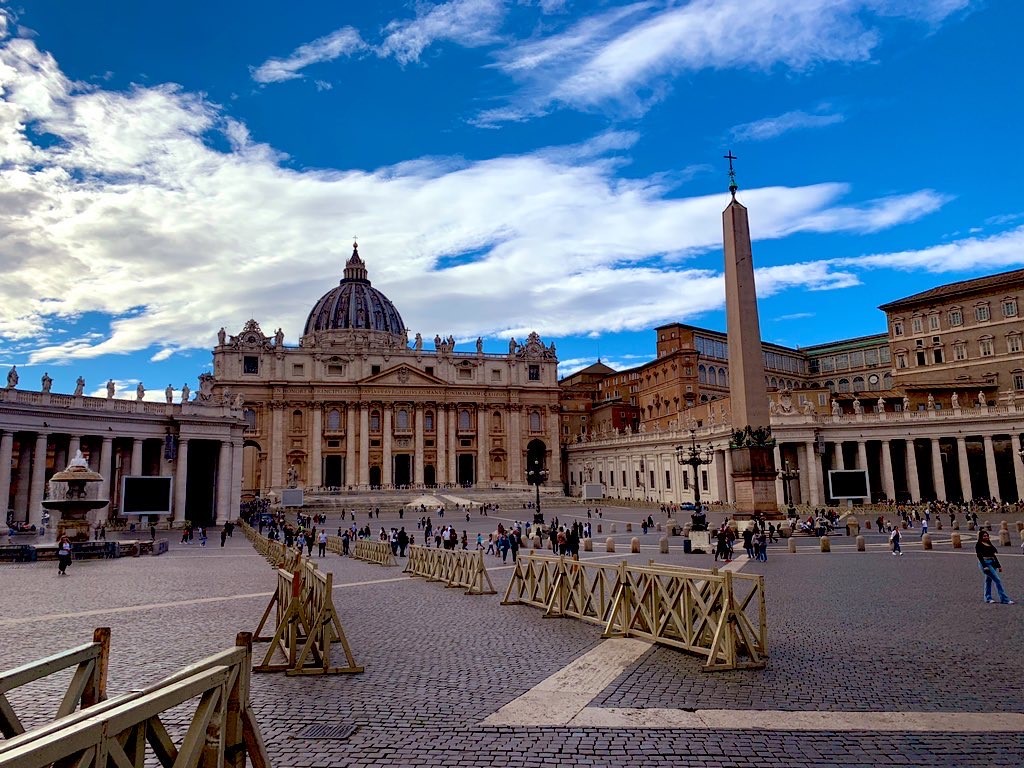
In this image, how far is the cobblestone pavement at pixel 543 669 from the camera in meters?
5.76

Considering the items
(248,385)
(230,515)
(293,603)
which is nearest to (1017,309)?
(230,515)

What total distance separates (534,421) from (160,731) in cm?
8763

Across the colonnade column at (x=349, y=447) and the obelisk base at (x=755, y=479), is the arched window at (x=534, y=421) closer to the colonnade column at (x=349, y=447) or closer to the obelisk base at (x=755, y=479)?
the colonnade column at (x=349, y=447)

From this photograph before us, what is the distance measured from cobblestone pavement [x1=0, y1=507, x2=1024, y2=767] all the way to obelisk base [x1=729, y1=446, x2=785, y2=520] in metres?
8.98

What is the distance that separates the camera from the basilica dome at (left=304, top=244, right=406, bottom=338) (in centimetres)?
10294

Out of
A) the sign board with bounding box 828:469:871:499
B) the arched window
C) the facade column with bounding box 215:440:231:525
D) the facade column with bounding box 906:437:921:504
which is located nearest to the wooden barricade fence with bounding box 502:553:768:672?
the sign board with bounding box 828:469:871:499

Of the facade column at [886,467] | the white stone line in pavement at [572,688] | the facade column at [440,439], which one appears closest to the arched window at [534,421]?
the facade column at [440,439]

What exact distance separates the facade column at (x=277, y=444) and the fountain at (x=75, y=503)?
52306 mm

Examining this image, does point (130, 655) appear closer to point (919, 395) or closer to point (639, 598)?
point (639, 598)

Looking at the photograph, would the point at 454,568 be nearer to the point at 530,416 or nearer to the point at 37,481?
the point at 37,481

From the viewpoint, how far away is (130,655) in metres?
9.23

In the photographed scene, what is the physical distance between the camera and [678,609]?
9.34 m

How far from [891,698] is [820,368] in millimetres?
85839

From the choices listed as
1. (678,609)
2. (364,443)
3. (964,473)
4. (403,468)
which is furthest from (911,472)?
(364,443)
